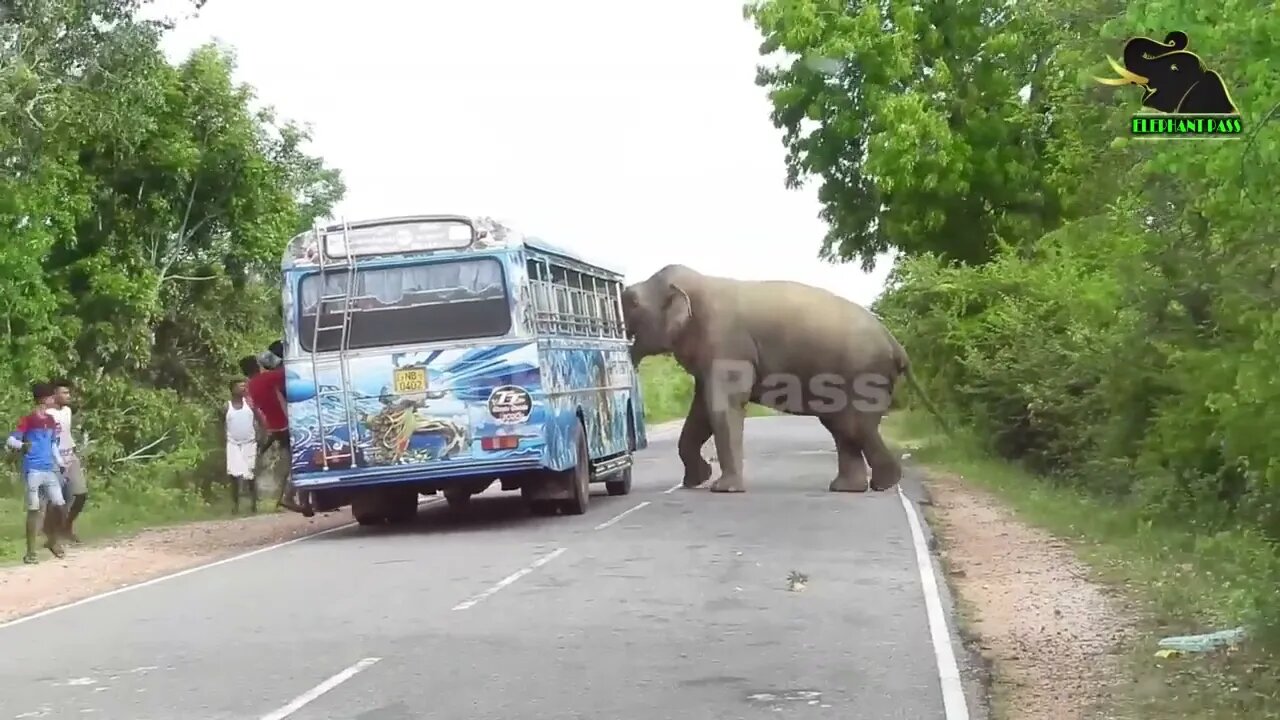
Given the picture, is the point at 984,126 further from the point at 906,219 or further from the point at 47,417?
the point at 47,417

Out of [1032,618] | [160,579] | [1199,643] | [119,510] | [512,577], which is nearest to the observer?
[1199,643]

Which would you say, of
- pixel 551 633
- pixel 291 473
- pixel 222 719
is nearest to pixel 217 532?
pixel 291 473

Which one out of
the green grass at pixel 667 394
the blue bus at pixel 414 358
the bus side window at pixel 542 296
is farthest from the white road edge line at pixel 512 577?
the green grass at pixel 667 394

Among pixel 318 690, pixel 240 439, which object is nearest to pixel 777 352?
pixel 240 439

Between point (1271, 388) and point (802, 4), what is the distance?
23778mm

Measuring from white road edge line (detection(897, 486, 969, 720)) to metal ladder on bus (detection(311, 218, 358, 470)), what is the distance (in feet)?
18.0

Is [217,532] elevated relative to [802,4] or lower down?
lower down

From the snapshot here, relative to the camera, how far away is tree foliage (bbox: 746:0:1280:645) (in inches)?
473

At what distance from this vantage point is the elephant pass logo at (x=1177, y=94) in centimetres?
1154

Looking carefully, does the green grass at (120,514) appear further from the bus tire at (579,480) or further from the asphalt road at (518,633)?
the bus tire at (579,480)

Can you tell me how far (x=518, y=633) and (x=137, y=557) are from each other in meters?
7.73

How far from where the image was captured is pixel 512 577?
1393cm

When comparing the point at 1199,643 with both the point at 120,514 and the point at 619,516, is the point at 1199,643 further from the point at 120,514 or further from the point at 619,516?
the point at 120,514

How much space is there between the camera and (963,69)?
1389 inches
